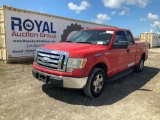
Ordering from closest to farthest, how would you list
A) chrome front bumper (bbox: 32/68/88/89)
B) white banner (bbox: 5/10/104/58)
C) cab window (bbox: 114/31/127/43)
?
chrome front bumper (bbox: 32/68/88/89)
cab window (bbox: 114/31/127/43)
white banner (bbox: 5/10/104/58)

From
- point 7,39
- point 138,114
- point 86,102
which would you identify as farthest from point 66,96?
point 7,39

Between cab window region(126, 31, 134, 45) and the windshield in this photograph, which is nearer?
the windshield

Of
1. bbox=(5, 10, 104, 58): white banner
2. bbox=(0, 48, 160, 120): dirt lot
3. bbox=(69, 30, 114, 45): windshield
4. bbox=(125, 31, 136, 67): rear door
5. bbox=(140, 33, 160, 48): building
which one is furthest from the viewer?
bbox=(140, 33, 160, 48): building

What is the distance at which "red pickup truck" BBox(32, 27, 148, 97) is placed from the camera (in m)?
4.45

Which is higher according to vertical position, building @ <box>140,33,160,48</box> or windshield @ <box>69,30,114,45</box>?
building @ <box>140,33,160,48</box>

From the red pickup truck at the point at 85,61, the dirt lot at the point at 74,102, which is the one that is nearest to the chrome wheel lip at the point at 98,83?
the red pickup truck at the point at 85,61

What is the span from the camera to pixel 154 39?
33500 millimetres

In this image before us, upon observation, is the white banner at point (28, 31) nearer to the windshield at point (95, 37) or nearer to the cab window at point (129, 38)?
the windshield at point (95, 37)

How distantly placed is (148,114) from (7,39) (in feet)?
24.0

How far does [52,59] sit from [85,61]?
87cm

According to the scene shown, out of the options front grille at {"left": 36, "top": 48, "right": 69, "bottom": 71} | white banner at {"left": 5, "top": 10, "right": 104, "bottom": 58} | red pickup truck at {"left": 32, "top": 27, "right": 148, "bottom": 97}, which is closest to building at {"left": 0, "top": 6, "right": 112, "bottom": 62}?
white banner at {"left": 5, "top": 10, "right": 104, "bottom": 58}

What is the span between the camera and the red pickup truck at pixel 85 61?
14.6ft

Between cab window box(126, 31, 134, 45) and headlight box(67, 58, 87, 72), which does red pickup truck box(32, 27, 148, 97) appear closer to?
headlight box(67, 58, 87, 72)

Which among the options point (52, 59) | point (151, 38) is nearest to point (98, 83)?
point (52, 59)
